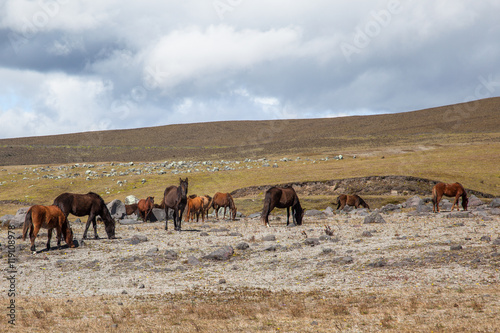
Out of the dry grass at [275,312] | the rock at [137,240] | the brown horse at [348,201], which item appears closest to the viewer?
the dry grass at [275,312]

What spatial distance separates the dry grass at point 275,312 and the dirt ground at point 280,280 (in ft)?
0.08

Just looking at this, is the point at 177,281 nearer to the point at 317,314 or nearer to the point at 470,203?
the point at 317,314

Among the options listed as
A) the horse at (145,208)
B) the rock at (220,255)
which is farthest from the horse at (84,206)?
the horse at (145,208)

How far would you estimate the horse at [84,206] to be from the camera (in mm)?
21875

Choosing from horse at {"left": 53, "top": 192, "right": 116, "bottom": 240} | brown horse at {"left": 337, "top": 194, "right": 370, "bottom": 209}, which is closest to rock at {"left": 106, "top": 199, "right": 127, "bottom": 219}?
horse at {"left": 53, "top": 192, "right": 116, "bottom": 240}

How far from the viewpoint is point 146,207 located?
34.9 metres

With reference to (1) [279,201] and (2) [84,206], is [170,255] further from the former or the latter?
(1) [279,201]

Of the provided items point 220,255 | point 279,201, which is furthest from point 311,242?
point 279,201

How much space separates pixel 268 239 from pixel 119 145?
153647mm

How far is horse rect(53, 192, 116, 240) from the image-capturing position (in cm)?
2188

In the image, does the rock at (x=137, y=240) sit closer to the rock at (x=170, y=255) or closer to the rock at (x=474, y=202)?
the rock at (x=170, y=255)

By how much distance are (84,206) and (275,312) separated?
15.2 meters

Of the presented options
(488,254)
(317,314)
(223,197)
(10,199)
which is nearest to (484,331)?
(317,314)

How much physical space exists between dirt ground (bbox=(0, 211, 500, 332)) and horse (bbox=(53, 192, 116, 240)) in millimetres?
1542
